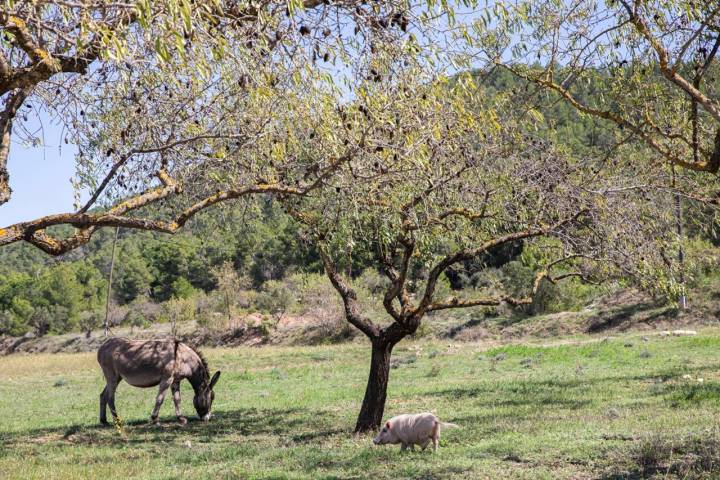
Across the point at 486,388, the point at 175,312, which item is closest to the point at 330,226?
the point at 486,388

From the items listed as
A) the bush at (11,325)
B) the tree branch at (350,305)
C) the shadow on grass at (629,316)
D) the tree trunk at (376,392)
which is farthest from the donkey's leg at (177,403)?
the bush at (11,325)

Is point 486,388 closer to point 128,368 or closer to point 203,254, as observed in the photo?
point 128,368

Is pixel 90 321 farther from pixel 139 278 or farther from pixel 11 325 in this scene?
pixel 139 278

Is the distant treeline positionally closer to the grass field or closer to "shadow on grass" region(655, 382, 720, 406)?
the grass field

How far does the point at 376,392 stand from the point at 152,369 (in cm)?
529

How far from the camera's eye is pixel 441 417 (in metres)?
13.7

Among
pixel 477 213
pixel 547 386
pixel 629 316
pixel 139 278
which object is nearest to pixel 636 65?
pixel 477 213

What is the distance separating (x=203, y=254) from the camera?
72.0 meters

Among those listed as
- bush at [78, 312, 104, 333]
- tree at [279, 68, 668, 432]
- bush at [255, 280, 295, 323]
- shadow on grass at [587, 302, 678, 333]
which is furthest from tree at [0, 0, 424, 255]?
bush at [78, 312, 104, 333]

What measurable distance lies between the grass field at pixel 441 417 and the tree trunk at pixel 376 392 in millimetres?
502

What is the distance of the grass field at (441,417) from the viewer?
8.59 metres

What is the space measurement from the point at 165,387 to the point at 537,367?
12296 mm

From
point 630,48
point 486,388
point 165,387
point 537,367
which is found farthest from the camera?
point 537,367

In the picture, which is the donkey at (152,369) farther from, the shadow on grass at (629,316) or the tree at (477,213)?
the shadow on grass at (629,316)
